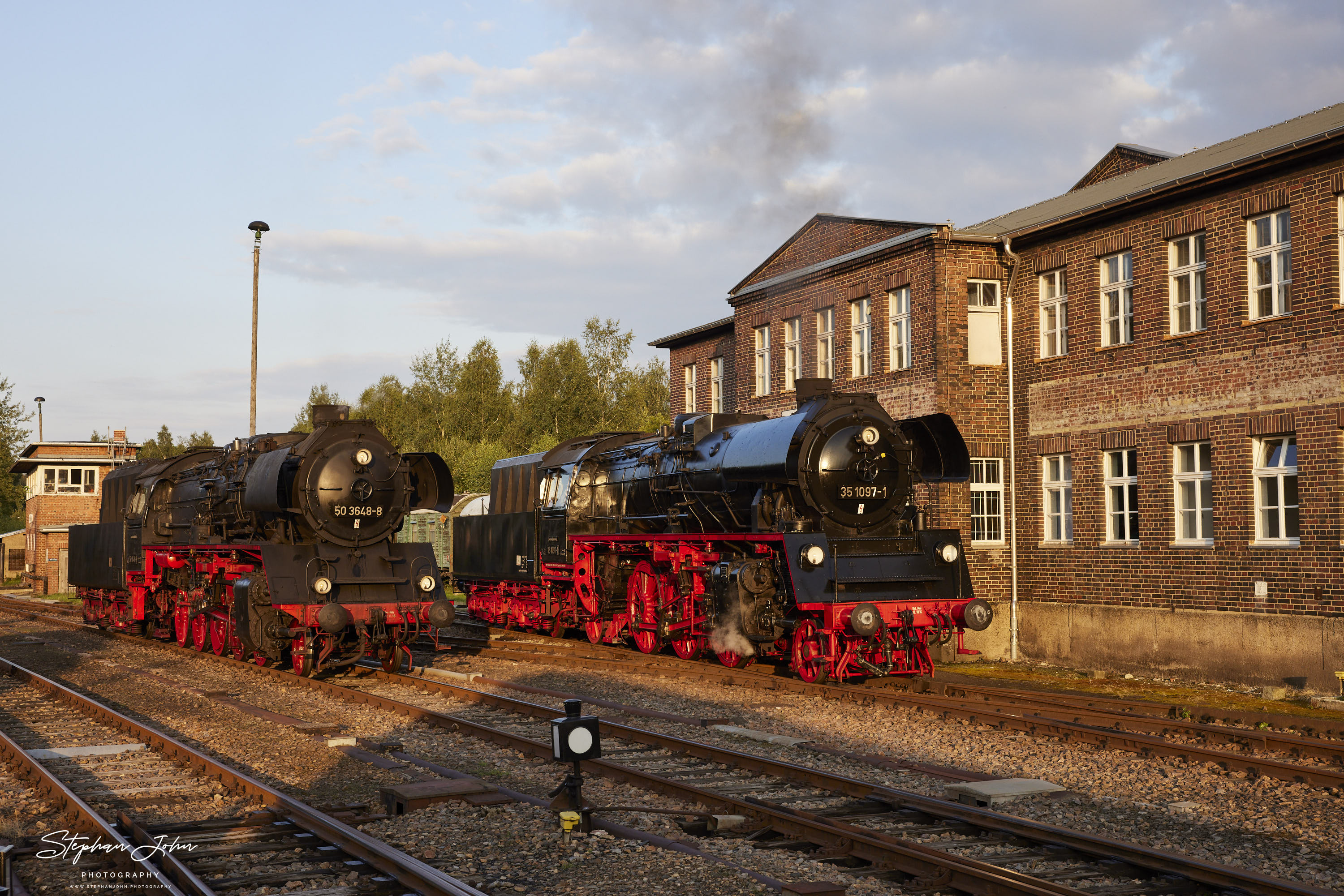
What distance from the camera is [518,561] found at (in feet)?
66.8

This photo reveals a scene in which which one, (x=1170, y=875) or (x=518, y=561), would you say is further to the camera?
(x=518, y=561)

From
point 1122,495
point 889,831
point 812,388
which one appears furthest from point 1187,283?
point 889,831

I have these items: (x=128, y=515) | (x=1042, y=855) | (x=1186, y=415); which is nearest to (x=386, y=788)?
(x=1042, y=855)

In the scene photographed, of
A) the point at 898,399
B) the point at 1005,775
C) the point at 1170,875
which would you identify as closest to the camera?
the point at 1170,875

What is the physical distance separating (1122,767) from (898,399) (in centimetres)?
1140

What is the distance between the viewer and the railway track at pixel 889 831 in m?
5.57

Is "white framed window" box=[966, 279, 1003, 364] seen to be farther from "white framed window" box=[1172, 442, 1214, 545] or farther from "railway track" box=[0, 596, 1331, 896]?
"railway track" box=[0, 596, 1331, 896]

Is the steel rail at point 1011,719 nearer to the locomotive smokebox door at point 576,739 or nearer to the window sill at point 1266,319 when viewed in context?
the locomotive smokebox door at point 576,739

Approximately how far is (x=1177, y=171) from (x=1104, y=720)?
413 inches

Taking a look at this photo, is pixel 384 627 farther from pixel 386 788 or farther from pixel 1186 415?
pixel 1186 415

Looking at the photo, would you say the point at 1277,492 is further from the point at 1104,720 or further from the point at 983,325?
the point at 1104,720

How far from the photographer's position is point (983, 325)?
1897 cm

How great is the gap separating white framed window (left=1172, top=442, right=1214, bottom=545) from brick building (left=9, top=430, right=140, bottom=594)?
4107cm

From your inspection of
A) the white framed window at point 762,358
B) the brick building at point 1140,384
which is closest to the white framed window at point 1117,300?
the brick building at point 1140,384
